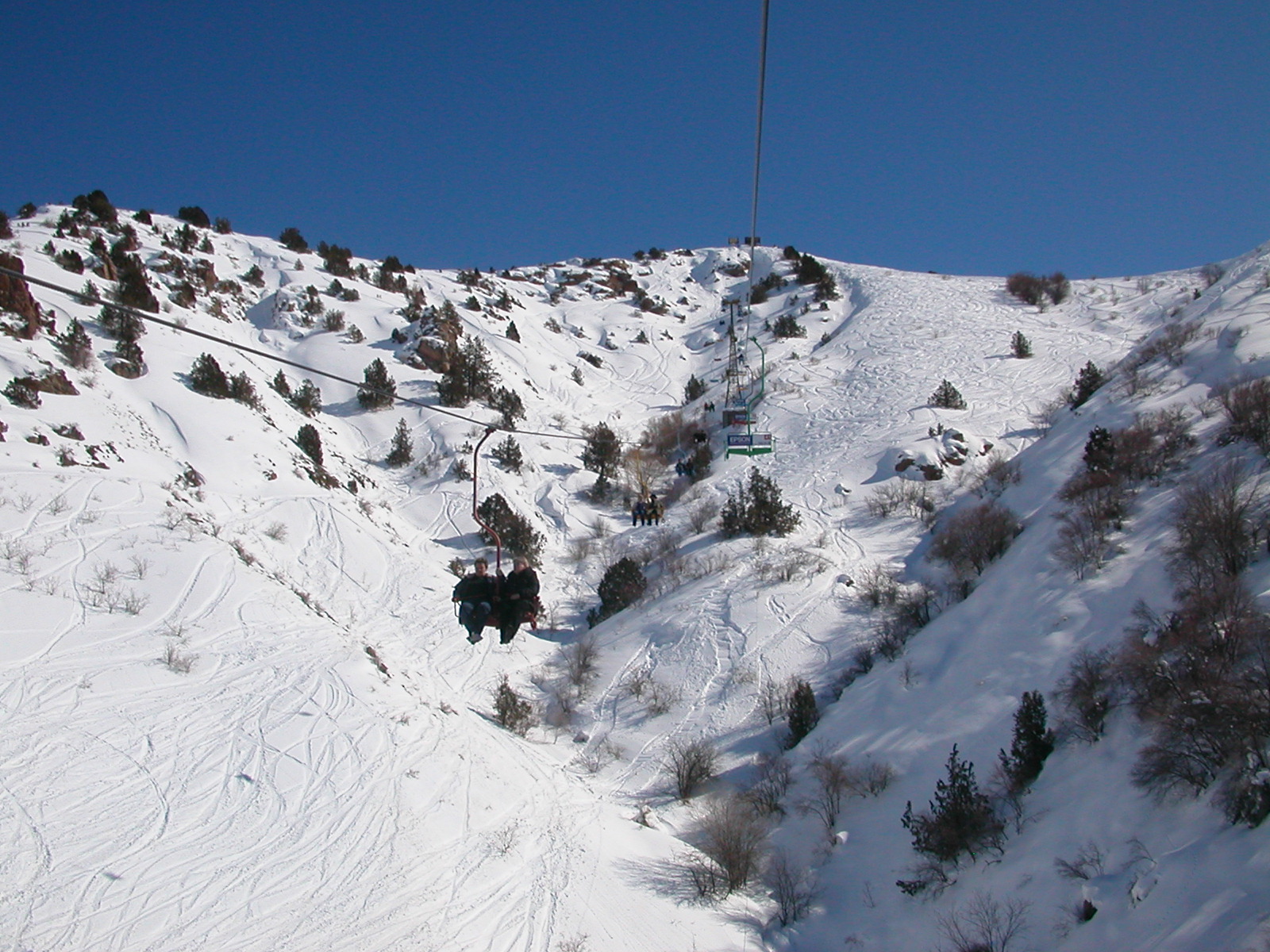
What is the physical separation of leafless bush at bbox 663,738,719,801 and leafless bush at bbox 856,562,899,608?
22.9ft

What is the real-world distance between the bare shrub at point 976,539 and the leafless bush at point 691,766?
30.7 feet

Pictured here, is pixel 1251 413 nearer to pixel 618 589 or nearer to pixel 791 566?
pixel 791 566

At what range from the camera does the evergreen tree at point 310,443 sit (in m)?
27.0

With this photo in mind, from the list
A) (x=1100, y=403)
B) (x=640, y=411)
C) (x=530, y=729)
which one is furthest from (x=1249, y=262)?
(x=530, y=729)

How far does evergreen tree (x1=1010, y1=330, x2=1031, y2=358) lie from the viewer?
40.3 metres

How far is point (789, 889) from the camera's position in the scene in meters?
13.8

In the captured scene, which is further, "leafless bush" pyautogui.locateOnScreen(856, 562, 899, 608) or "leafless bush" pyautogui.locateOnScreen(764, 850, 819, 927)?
"leafless bush" pyautogui.locateOnScreen(856, 562, 899, 608)

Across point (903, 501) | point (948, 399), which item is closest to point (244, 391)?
point (903, 501)

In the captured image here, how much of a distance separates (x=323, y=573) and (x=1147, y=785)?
65.7 ft

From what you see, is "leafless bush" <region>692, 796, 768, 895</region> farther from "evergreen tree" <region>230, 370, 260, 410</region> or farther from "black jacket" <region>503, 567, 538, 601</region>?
"evergreen tree" <region>230, 370, 260, 410</region>

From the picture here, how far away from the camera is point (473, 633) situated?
32.4 ft

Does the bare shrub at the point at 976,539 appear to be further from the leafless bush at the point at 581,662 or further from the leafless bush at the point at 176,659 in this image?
the leafless bush at the point at 176,659

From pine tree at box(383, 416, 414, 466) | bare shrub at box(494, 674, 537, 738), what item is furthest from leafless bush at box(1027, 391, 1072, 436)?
pine tree at box(383, 416, 414, 466)

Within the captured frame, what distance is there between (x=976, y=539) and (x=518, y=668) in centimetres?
1434
